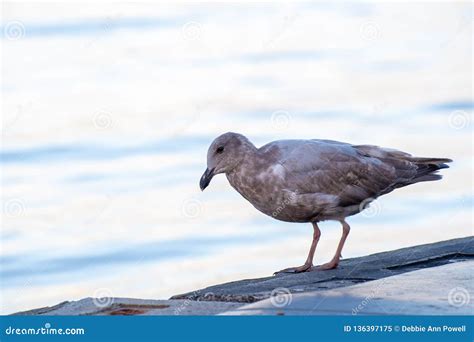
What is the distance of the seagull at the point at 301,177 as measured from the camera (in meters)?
10.2

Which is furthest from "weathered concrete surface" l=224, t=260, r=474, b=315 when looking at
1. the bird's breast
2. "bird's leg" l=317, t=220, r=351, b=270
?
the bird's breast

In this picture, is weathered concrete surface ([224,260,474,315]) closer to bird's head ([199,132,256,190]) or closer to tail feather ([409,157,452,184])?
bird's head ([199,132,256,190])

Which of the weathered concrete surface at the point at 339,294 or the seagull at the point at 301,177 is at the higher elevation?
the seagull at the point at 301,177

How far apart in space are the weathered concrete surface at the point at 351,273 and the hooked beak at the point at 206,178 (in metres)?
1.18

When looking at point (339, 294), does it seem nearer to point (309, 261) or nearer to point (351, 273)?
point (351, 273)

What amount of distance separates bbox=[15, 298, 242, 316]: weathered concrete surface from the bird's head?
2545mm

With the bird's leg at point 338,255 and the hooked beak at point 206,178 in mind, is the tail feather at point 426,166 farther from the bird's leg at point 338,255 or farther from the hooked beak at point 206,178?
the hooked beak at point 206,178

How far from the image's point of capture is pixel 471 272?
838 centimetres

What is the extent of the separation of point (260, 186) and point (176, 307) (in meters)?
2.82

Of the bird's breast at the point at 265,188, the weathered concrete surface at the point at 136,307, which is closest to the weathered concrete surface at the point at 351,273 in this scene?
the weathered concrete surface at the point at 136,307

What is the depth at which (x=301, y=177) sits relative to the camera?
10.2m
